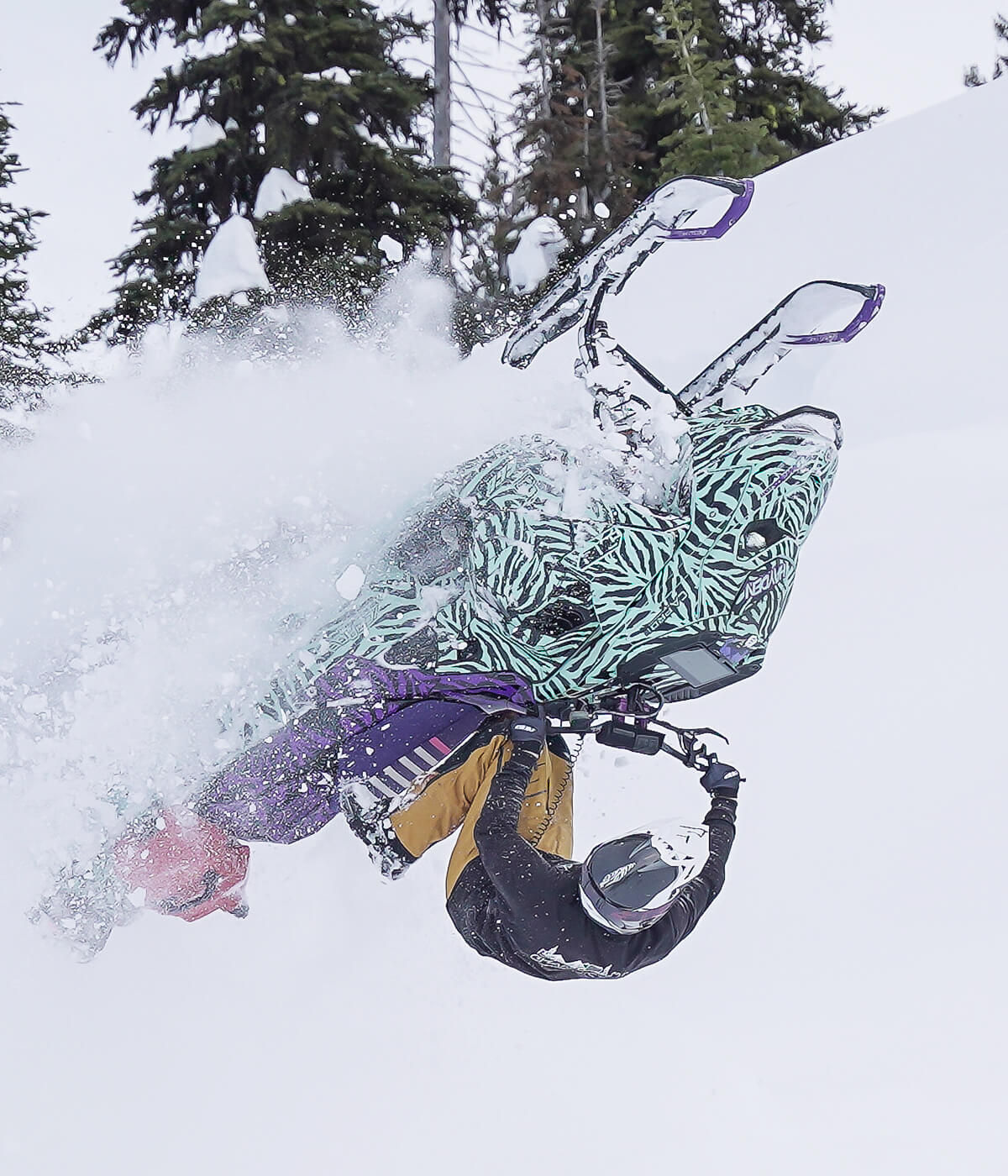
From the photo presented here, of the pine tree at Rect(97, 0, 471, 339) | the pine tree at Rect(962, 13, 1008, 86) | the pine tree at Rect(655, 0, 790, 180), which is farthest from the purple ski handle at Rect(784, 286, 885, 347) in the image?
the pine tree at Rect(962, 13, 1008, 86)

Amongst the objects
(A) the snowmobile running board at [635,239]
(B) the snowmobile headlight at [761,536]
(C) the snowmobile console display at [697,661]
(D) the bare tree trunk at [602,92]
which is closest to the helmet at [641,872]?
(C) the snowmobile console display at [697,661]

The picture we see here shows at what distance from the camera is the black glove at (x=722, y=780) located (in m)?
2.08

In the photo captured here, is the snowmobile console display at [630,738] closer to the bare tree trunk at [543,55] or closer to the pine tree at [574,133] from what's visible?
the pine tree at [574,133]

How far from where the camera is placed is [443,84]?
42.8 ft

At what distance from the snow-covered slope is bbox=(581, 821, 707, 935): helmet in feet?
2.87

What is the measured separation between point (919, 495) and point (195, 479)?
113 inches

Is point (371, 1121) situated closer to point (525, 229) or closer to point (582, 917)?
point (582, 917)

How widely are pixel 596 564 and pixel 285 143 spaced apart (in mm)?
10114

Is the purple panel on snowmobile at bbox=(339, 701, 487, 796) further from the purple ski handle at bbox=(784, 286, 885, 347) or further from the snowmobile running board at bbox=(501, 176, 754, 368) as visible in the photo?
the purple ski handle at bbox=(784, 286, 885, 347)

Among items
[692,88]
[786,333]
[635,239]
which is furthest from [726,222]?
[692,88]

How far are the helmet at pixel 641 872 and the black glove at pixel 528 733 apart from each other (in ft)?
0.96

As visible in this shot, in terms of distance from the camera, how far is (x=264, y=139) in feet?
35.8

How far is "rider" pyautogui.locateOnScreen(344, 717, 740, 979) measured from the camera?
1839mm

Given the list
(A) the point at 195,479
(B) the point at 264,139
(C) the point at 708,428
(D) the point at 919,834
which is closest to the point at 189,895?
(A) the point at 195,479
